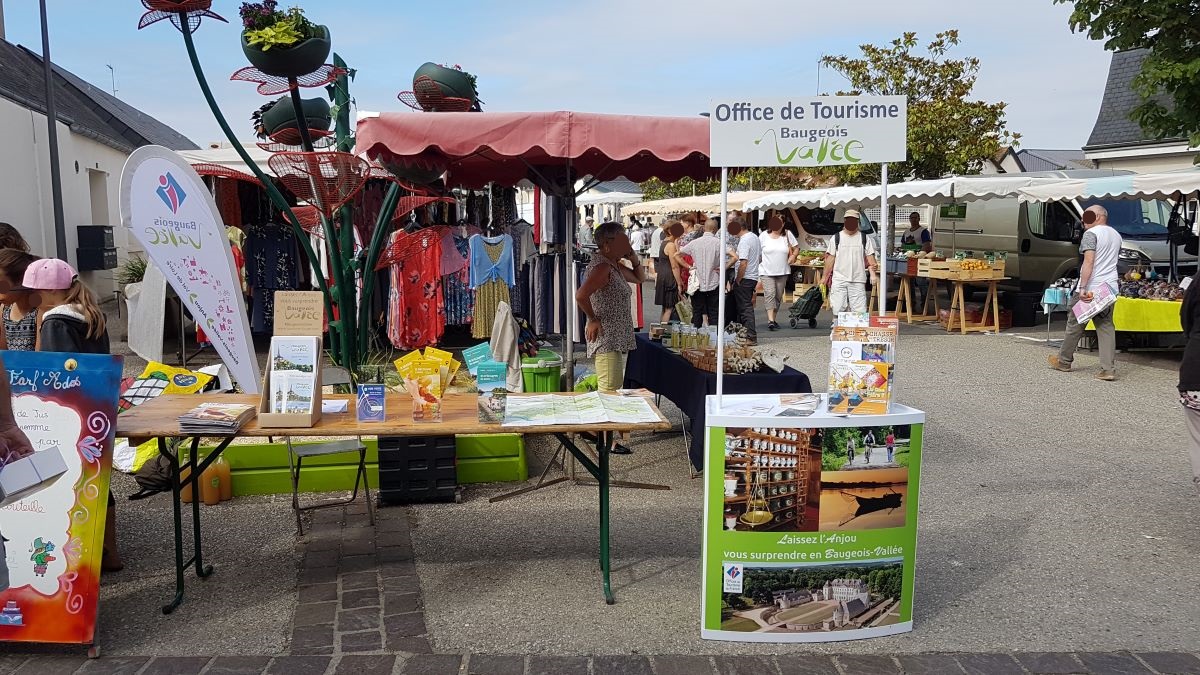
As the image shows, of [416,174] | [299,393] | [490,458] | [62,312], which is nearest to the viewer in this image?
[299,393]

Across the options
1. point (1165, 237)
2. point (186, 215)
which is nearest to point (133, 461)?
Answer: point (186, 215)

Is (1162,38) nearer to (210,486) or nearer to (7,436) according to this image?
(210,486)

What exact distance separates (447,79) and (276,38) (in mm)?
1460

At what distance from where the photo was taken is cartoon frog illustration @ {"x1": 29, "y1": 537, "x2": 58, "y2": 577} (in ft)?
12.2

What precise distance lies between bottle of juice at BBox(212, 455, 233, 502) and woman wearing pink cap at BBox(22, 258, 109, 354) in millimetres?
1450

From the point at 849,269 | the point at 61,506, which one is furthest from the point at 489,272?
the point at 61,506

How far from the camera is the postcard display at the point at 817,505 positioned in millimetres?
3801

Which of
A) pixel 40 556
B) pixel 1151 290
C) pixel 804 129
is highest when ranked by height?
pixel 804 129

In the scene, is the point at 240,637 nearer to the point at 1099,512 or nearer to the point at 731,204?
the point at 1099,512

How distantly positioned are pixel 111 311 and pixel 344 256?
11.0 meters

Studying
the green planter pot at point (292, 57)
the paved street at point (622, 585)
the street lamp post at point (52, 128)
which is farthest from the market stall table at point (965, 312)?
the street lamp post at point (52, 128)

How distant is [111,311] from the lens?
17.8m

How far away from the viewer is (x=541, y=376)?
714 cm

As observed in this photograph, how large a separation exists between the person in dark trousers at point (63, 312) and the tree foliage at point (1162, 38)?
381 inches
